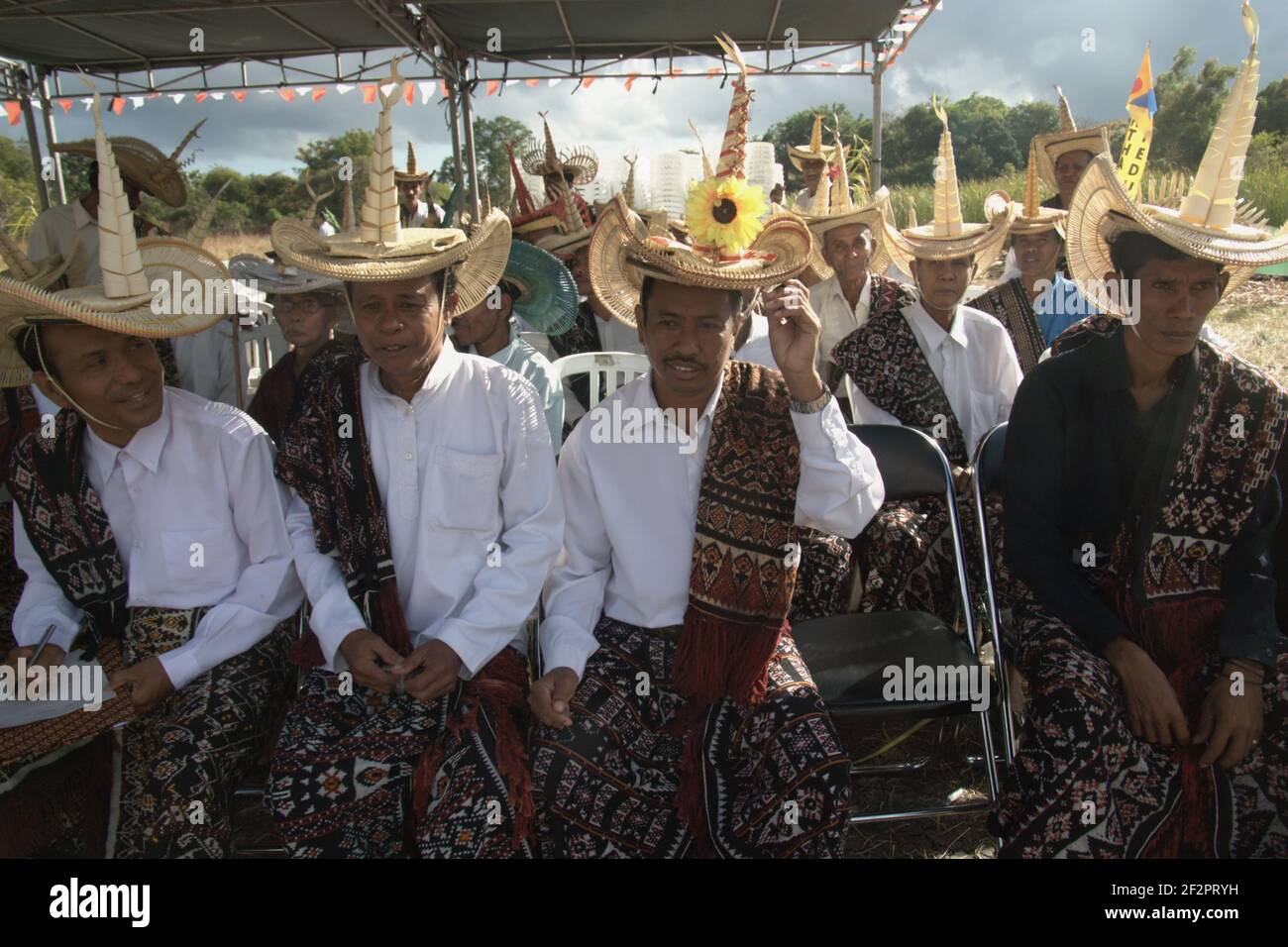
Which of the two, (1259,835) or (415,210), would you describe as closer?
(1259,835)

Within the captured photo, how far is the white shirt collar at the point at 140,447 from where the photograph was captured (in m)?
2.63

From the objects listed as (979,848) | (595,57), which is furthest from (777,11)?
(979,848)

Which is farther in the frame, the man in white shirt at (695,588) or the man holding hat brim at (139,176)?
the man holding hat brim at (139,176)

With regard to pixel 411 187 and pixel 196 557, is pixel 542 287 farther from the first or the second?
pixel 411 187

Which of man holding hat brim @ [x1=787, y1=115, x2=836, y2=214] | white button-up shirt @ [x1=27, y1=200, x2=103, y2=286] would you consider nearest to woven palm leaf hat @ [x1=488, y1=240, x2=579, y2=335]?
white button-up shirt @ [x1=27, y1=200, x2=103, y2=286]

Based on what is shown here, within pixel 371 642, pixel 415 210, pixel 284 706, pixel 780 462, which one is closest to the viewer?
pixel 371 642

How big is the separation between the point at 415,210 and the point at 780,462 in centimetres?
590

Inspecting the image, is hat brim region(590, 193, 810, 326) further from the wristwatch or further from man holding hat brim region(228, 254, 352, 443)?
man holding hat brim region(228, 254, 352, 443)

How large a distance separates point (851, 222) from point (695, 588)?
10.2ft

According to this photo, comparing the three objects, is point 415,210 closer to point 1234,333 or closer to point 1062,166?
point 1062,166

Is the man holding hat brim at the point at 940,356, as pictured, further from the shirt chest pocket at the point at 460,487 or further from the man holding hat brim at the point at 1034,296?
the shirt chest pocket at the point at 460,487

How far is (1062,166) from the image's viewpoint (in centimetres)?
570

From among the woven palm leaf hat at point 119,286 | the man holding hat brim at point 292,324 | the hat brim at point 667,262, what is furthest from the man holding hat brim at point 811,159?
the woven palm leaf hat at point 119,286

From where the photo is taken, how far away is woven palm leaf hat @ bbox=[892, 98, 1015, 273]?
167 inches
